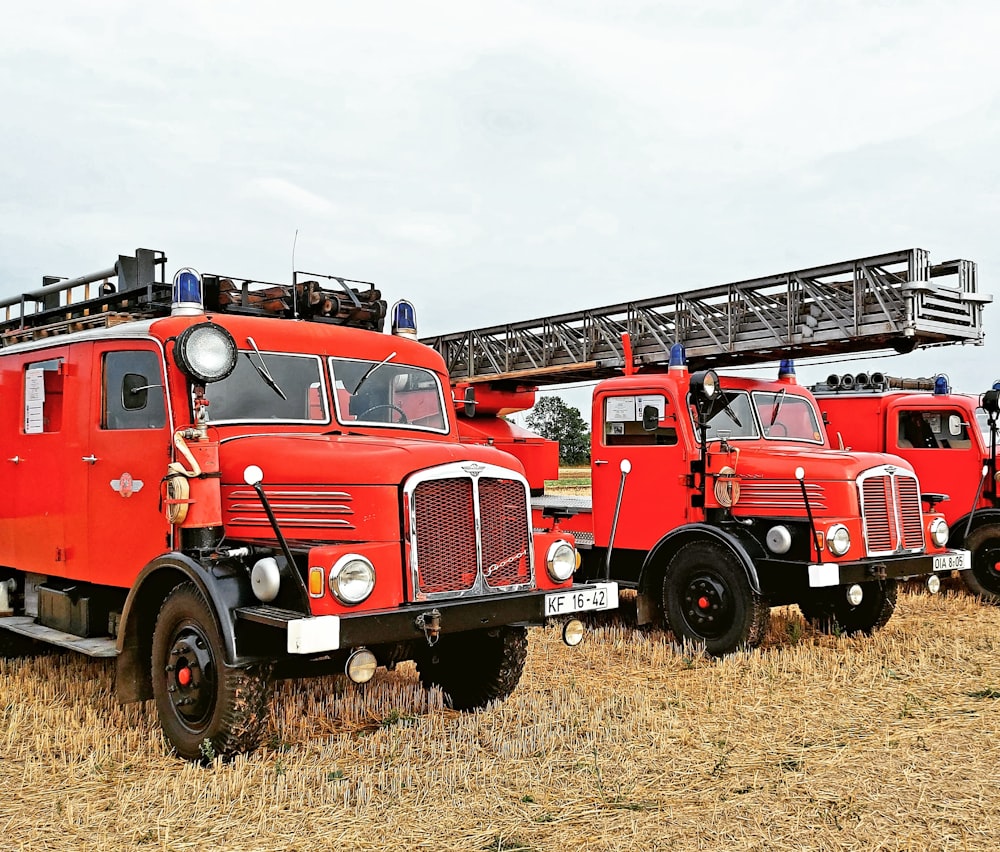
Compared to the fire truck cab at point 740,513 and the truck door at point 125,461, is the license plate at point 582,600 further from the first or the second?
the truck door at point 125,461

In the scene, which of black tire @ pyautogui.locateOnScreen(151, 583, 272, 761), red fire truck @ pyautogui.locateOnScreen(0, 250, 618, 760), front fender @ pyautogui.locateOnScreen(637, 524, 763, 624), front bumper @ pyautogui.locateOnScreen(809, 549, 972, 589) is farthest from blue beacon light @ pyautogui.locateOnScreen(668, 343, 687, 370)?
black tire @ pyautogui.locateOnScreen(151, 583, 272, 761)

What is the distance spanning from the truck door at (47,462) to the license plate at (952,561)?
6688mm

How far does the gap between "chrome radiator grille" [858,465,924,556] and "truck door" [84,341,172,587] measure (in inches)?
215

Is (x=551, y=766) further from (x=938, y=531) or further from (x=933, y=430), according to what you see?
(x=933, y=430)

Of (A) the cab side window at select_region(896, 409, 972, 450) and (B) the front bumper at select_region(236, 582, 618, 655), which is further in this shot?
(A) the cab side window at select_region(896, 409, 972, 450)

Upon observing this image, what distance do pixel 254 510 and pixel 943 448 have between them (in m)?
9.40

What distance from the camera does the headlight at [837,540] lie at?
771 centimetres

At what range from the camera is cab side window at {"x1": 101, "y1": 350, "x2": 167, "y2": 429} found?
227 inches

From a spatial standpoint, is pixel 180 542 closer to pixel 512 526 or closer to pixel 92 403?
pixel 92 403

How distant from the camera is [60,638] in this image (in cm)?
618

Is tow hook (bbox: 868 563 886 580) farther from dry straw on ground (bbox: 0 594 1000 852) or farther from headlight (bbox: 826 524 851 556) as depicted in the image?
dry straw on ground (bbox: 0 594 1000 852)

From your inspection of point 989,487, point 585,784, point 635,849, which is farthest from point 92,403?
point 989,487

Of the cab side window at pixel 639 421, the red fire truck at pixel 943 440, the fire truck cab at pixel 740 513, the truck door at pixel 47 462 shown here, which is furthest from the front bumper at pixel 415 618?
the red fire truck at pixel 943 440

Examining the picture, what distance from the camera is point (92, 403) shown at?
247 inches
